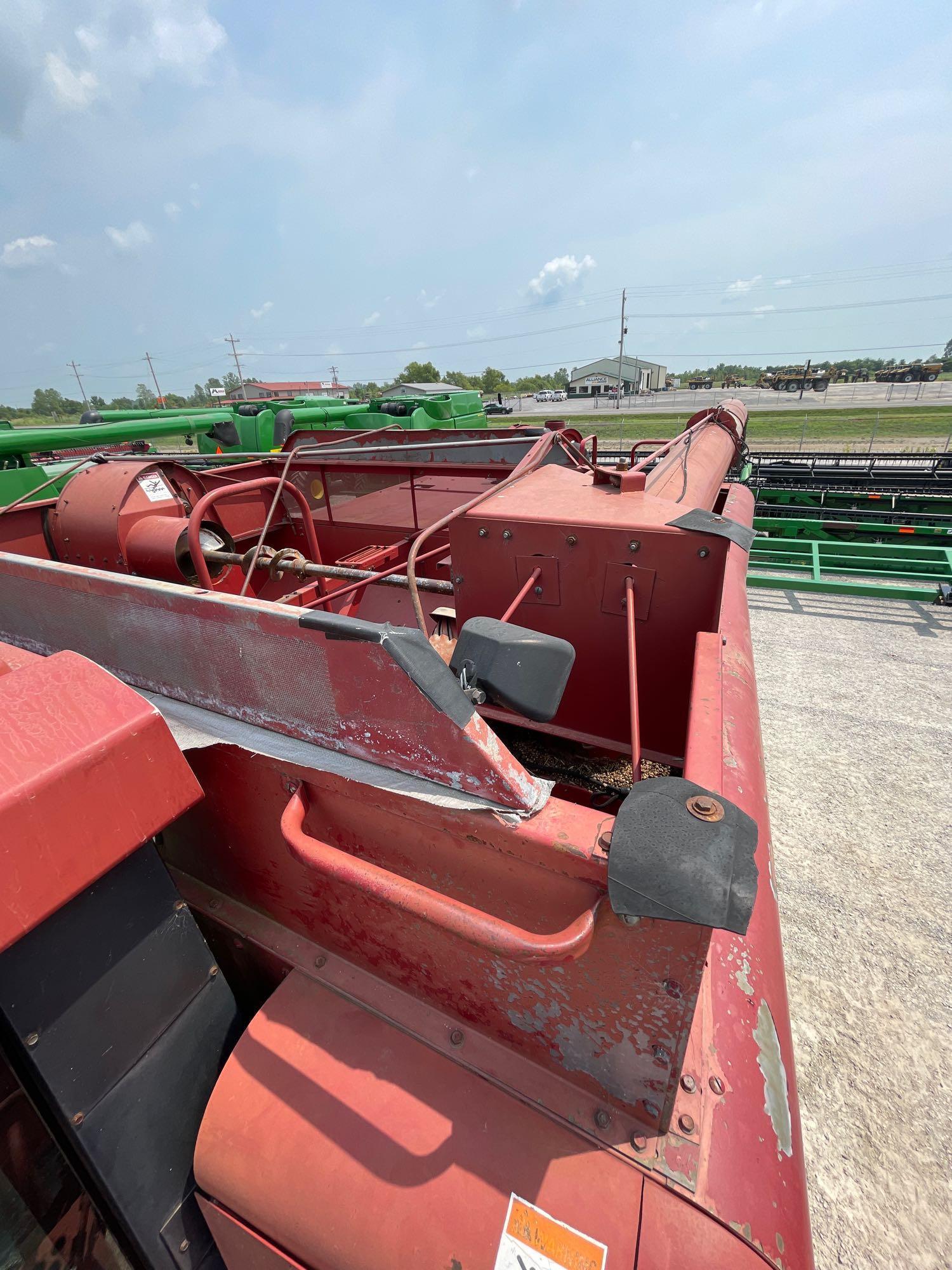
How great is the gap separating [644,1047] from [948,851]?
2868 mm

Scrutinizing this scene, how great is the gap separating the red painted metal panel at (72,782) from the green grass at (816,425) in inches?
711

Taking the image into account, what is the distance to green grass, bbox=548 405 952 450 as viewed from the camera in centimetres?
1914

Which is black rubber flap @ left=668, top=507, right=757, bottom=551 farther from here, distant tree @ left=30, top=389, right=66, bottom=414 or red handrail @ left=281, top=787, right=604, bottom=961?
distant tree @ left=30, top=389, right=66, bottom=414

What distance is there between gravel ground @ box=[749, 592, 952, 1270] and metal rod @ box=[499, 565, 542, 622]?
6.59ft

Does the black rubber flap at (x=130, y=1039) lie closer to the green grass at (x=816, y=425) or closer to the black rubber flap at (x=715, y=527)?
the black rubber flap at (x=715, y=527)

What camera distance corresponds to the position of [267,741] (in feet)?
3.99

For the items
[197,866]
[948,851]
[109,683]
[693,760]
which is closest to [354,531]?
[197,866]

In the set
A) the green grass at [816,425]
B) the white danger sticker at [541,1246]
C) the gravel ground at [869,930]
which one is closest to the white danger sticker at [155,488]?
the white danger sticker at [541,1246]

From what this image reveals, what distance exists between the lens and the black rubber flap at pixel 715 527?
165cm

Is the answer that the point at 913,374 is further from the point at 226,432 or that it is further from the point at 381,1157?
the point at 381,1157

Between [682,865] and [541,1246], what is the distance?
74 centimetres

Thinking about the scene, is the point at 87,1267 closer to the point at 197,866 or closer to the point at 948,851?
the point at 197,866

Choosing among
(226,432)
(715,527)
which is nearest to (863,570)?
(715,527)

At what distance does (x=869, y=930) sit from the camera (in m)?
2.46
